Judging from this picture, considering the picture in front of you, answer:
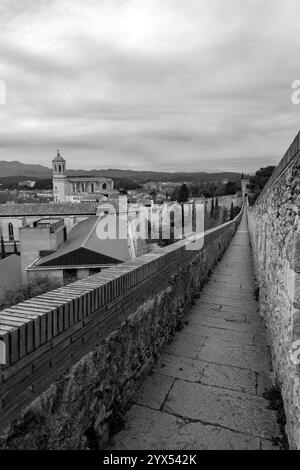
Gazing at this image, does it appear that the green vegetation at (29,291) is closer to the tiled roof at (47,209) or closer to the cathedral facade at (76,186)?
the tiled roof at (47,209)

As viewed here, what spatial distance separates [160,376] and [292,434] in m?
1.55

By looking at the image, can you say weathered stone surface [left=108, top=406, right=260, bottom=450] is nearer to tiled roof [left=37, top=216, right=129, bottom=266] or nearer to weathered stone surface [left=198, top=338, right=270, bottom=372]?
weathered stone surface [left=198, top=338, right=270, bottom=372]

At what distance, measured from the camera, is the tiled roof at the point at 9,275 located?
83.3 ft

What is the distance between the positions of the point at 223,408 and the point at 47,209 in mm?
55111

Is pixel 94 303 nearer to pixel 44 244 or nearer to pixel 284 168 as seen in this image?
pixel 284 168

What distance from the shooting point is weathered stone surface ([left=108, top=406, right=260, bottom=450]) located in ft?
8.45

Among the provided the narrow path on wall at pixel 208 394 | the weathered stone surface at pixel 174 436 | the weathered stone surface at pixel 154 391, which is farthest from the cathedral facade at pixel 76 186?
the weathered stone surface at pixel 174 436

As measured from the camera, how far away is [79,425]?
7.33ft

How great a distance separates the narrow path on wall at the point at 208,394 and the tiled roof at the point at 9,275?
2164 cm

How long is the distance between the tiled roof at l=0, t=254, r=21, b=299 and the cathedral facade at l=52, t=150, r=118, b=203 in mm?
40398

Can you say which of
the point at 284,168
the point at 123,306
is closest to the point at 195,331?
the point at 123,306

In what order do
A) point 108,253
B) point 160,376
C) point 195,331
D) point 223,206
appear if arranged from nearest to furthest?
point 160,376
point 195,331
point 108,253
point 223,206

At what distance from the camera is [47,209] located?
180 feet

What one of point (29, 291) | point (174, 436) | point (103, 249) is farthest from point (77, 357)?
point (103, 249)
